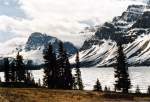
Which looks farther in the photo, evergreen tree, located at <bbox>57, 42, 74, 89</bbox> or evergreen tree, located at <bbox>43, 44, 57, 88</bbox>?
evergreen tree, located at <bbox>57, 42, 74, 89</bbox>

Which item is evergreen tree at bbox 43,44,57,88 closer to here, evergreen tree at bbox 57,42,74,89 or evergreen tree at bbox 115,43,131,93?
evergreen tree at bbox 57,42,74,89

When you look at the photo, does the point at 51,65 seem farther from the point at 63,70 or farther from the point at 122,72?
the point at 122,72

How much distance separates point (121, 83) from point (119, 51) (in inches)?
336

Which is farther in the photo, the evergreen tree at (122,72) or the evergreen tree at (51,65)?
the evergreen tree at (51,65)

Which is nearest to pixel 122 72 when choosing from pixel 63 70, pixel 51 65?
pixel 51 65

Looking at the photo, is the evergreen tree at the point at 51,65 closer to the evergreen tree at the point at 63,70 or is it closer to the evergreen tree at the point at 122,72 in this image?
the evergreen tree at the point at 63,70

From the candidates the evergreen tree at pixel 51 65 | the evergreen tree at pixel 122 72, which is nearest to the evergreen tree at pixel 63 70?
the evergreen tree at pixel 51 65

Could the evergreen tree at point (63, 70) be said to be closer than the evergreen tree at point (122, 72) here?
No

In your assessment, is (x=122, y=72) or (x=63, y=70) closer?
(x=122, y=72)

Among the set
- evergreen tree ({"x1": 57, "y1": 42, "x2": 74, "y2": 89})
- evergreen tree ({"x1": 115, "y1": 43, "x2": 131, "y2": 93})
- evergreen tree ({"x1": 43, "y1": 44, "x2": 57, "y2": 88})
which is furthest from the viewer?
evergreen tree ({"x1": 57, "y1": 42, "x2": 74, "y2": 89})

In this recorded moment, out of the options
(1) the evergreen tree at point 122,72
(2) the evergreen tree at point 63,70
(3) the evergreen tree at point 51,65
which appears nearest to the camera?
(1) the evergreen tree at point 122,72

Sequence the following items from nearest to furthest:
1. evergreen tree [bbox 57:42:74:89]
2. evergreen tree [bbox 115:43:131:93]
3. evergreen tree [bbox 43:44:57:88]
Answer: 1. evergreen tree [bbox 115:43:131:93]
2. evergreen tree [bbox 43:44:57:88]
3. evergreen tree [bbox 57:42:74:89]

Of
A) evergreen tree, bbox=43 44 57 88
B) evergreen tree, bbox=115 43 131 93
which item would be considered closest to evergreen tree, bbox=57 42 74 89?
evergreen tree, bbox=43 44 57 88

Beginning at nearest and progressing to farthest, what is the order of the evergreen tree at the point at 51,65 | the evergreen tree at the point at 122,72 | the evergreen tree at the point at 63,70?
the evergreen tree at the point at 122,72
the evergreen tree at the point at 51,65
the evergreen tree at the point at 63,70
